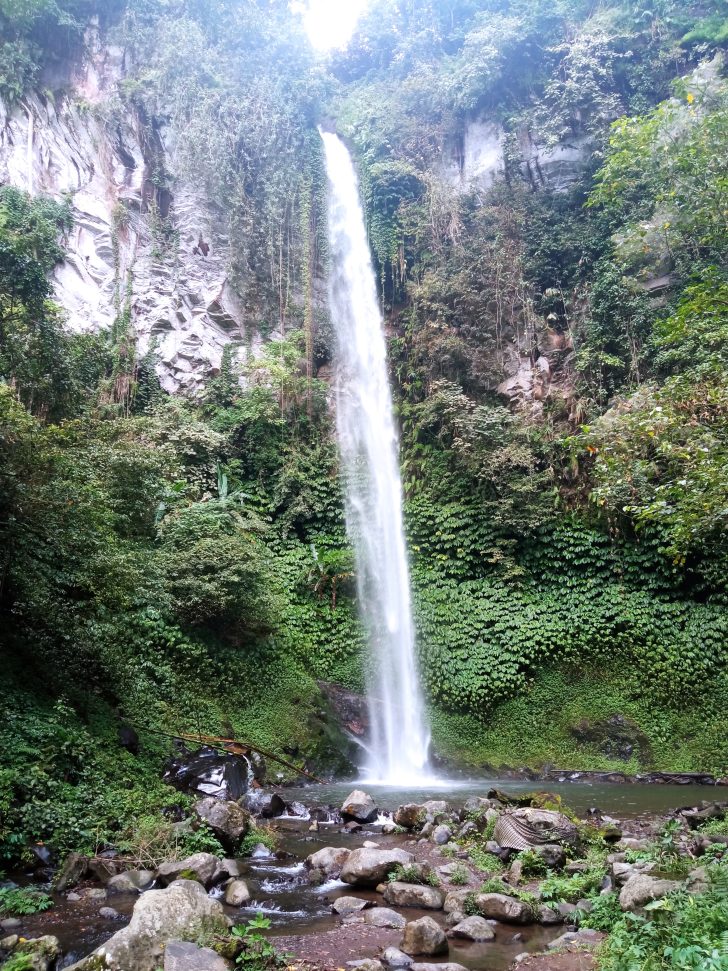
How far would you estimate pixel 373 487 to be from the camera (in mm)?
16500

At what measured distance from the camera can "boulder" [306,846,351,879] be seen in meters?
5.57

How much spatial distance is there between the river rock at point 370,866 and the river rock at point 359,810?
2.03 metres

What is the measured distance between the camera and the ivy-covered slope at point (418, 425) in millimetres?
7824

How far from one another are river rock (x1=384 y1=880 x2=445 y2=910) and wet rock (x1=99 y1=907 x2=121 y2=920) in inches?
77.8

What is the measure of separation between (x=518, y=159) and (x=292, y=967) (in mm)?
22403

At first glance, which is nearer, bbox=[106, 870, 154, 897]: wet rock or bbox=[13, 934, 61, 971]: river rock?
bbox=[13, 934, 61, 971]: river rock

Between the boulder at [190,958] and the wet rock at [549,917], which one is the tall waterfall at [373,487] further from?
the boulder at [190,958]

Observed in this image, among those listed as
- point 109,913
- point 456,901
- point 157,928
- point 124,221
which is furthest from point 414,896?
point 124,221

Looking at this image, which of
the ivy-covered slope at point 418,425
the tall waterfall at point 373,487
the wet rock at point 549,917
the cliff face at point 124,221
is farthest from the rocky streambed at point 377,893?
the cliff face at point 124,221

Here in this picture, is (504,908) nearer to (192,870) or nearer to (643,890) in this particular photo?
(643,890)

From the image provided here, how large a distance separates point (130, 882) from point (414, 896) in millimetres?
2253

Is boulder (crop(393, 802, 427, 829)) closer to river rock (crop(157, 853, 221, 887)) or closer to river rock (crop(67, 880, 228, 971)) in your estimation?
river rock (crop(157, 853, 221, 887))

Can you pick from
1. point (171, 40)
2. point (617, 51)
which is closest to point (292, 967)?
point (617, 51)

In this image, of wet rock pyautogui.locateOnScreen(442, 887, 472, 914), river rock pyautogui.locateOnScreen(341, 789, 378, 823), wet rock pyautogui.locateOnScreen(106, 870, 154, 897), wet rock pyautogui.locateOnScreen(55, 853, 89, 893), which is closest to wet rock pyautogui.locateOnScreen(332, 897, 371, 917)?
wet rock pyautogui.locateOnScreen(442, 887, 472, 914)
